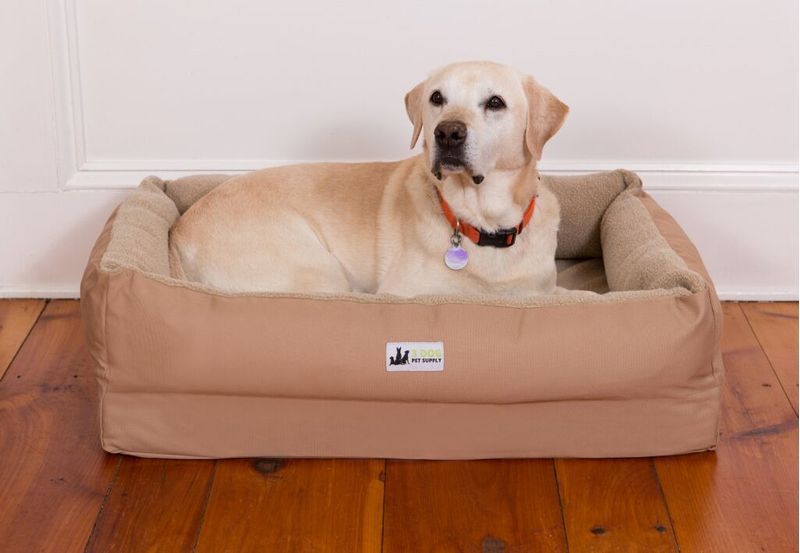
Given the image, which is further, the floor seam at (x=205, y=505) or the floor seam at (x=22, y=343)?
the floor seam at (x=22, y=343)

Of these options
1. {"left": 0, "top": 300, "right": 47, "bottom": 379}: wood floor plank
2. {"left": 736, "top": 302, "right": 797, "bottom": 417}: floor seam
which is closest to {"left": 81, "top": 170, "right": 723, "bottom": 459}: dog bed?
{"left": 736, "top": 302, "right": 797, "bottom": 417}: floor seam

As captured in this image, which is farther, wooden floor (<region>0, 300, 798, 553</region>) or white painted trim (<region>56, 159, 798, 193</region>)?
white painted trim (<region>56, 159, 798, 193</region>)

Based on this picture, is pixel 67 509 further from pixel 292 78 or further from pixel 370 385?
pixel 292 78

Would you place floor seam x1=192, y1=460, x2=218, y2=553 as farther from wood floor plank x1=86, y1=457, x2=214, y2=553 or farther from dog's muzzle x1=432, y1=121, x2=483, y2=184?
dog's muzzle x1=432, y1=121, x2=483, y2=184

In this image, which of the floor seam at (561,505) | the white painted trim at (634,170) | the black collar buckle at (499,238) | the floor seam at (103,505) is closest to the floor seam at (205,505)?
the floor seam at (103,505)

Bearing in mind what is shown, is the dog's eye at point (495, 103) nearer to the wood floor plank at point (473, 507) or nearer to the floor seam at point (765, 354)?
the wood floor plank at point (473, 507)

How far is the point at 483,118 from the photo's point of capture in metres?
2.63

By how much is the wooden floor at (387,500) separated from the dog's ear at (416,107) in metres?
0.90

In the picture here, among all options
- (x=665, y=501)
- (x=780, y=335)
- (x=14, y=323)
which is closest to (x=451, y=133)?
(x=665, y=501)

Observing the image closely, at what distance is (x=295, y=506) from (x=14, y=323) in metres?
1.50

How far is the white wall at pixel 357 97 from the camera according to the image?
11.1 feet

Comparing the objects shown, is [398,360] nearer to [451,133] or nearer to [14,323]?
[451,133]

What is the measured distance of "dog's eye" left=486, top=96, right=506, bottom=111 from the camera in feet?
8.64

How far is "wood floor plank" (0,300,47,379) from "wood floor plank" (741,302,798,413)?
7.64 ft
